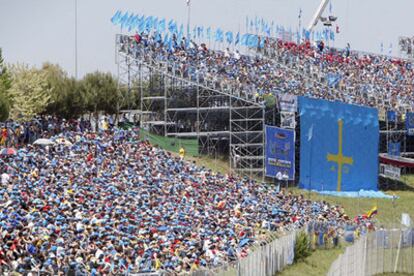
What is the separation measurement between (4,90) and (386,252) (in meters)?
34.3

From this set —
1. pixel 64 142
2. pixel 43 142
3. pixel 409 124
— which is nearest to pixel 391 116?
pixel 409 124

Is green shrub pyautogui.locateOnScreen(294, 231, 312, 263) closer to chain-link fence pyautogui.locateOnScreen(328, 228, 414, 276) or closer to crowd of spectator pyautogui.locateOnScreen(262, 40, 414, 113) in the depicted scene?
chain-link fence pyautogui.locateOnScreen(328, 228, 414, 276)

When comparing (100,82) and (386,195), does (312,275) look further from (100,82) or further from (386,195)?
(100,82)

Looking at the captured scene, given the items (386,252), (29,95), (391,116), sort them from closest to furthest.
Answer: (386,252)
(391,116)
(29,95)

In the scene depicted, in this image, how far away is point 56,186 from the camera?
31.5 meters

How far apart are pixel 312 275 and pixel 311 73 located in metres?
27.7

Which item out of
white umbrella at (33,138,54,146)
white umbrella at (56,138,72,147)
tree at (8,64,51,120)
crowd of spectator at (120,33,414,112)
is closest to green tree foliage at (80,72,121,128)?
tree at (8,64,51,120)

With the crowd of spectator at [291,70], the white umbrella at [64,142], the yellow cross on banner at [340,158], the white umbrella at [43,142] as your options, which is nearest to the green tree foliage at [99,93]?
the crowd of spectator at [291,70]

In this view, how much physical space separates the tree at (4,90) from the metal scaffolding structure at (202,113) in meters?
8.12

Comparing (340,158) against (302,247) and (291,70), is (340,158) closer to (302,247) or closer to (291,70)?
(291,70)

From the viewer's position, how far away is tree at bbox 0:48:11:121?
176 feet

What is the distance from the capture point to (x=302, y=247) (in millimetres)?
32219

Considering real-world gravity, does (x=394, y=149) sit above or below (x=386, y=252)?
above

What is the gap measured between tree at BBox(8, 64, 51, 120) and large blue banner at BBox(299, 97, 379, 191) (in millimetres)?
19695
